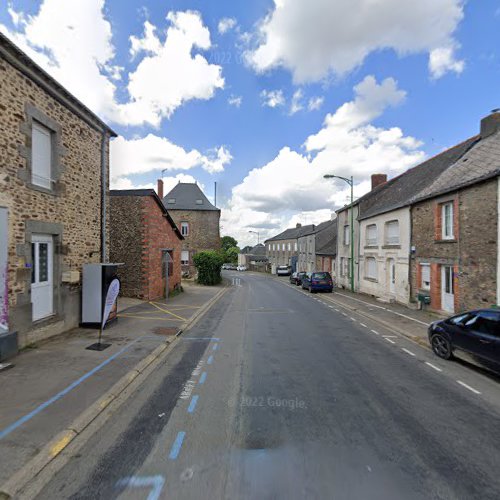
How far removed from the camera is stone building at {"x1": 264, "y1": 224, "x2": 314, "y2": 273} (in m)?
53.7

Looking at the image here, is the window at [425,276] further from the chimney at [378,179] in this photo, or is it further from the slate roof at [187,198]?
the slate roof at [187,198]

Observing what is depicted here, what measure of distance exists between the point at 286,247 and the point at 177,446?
54.4m

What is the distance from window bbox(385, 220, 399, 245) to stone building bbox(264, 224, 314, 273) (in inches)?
1218

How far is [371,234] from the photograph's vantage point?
65.3ft

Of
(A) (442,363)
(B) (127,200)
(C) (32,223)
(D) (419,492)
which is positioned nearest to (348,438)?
(D) (419,492)

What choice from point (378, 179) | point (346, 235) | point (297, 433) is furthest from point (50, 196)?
point (378, 179)

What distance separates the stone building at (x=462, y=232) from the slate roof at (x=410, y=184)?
557 mm

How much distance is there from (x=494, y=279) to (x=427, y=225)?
442 centimetres

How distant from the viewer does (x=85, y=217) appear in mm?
9773

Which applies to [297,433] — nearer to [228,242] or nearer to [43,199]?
[43,199]

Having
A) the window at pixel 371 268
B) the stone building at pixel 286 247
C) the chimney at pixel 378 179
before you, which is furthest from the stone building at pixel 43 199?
the stone building at pixel 286 247

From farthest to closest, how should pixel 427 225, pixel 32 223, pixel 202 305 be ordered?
1. pixel 202 305
2. pixel 427 225
3. pixel 32 223

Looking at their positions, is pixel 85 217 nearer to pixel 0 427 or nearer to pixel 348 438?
pixel 0 427

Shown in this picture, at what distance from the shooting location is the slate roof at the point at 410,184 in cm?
1523
